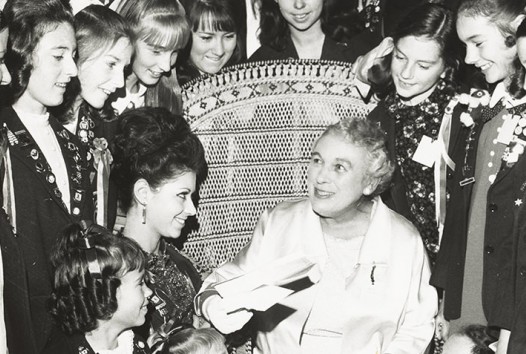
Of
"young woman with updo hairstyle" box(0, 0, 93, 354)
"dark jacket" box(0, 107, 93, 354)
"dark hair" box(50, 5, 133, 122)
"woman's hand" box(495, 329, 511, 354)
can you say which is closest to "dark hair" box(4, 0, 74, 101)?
"young woman with updo hairstyle" box(0, 0, 93, 354)

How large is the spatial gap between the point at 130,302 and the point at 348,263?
2.95 feet

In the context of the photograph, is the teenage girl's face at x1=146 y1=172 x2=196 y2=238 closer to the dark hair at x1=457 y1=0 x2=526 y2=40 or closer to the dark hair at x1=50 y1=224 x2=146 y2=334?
the dark hair at x1=50 y1=224 x2=146 y2=334

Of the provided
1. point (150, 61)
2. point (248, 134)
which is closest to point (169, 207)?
point (248, 134)

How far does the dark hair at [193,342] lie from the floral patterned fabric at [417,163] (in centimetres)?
106

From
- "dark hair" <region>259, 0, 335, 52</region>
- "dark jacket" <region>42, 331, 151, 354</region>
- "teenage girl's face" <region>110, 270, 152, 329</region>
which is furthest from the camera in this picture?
"dark hair" <region>259, 0, 335, 52</region>

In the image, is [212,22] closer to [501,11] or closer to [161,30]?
[161,30]

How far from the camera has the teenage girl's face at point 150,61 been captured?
168 inches

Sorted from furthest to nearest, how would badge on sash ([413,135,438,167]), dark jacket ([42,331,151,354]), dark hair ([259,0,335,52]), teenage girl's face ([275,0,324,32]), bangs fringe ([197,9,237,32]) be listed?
dark hair ([259,0,335,52])
teenage girl's face ([275,0,324,32])
bangs fringe ([197,9,237,32])
badge on sash ([413,135,438,167])
dark jacket ([42,331,151,354])

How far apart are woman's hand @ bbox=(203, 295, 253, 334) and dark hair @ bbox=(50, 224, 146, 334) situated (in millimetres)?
338

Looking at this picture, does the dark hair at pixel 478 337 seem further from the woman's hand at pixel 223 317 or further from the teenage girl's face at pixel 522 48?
the teenage girl's face at pixel 522 48

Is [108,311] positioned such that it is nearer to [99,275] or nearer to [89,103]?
[99,275]

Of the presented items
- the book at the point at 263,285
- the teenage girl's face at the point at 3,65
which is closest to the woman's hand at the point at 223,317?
the book at the point at 263,285

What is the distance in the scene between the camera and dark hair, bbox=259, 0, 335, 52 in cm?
470

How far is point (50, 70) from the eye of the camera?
12.2ft
